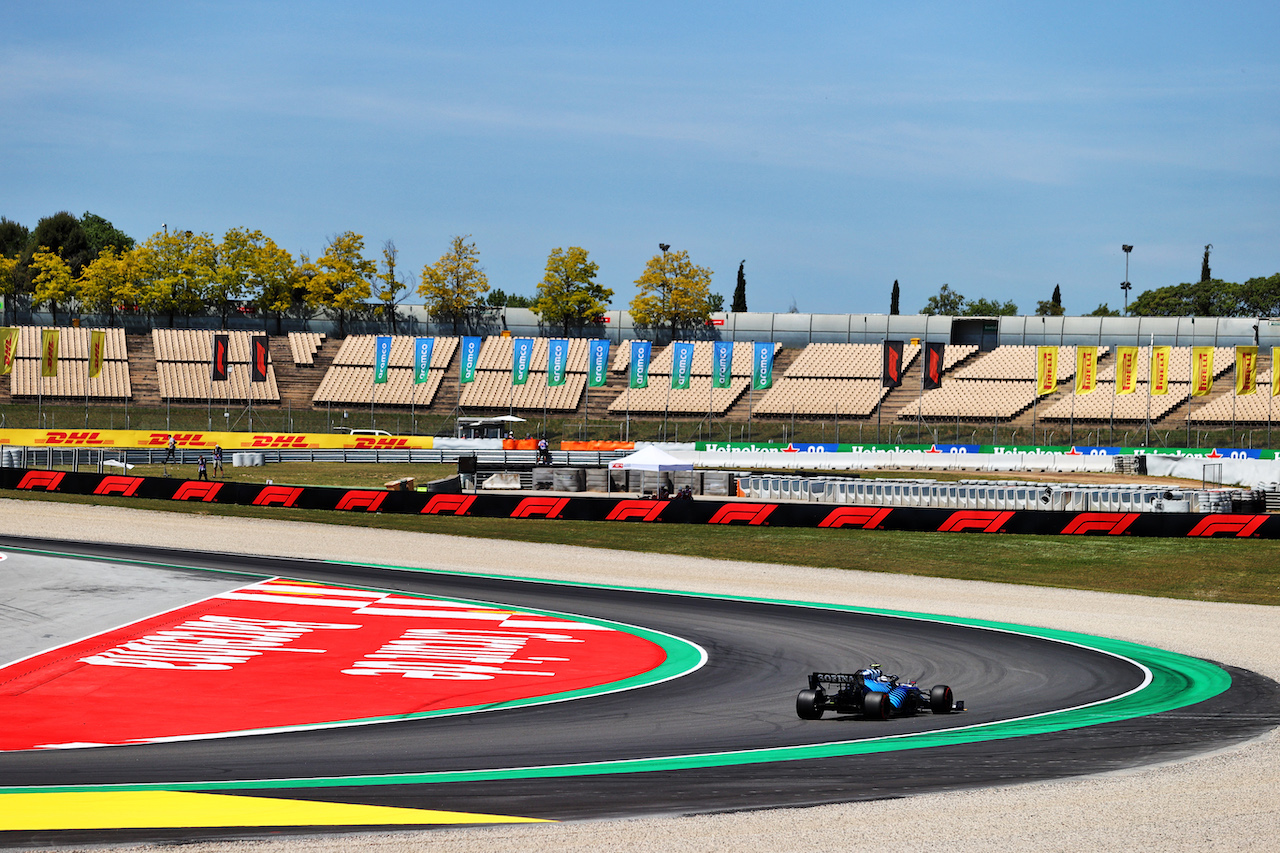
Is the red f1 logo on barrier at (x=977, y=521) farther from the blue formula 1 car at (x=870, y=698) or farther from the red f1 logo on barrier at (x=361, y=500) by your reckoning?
the blue formula 1 car at (x=870, y=698)

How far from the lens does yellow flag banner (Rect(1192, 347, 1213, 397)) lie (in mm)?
67062

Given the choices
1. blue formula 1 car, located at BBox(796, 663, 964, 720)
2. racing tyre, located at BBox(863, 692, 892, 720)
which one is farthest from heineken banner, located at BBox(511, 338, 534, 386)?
racing tyre, located at BBox(863, 692, 892, 720)

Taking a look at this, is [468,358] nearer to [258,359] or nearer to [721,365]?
[258,359]

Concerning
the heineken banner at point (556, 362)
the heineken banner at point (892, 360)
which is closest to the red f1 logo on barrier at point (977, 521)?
the heineken banner at point (892, 360)

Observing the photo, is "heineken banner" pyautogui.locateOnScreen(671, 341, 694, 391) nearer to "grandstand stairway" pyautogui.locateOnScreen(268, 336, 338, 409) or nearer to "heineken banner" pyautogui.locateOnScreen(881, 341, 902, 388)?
"heineken banner" pyautogui.locateOnScreen(881, 341, 902, 388)

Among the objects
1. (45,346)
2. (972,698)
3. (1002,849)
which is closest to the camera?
(1002,849)

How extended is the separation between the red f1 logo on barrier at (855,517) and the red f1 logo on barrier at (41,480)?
2670 cm

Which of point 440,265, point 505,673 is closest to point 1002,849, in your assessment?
point 505,673

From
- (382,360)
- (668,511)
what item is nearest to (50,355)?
(382,360)

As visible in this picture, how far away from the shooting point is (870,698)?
12328 mm

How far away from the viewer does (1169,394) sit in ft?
238

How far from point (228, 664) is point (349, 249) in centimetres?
8620

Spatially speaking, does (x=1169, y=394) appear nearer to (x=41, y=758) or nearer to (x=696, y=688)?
(x=696, y=688)

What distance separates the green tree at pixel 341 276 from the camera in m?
93.9
